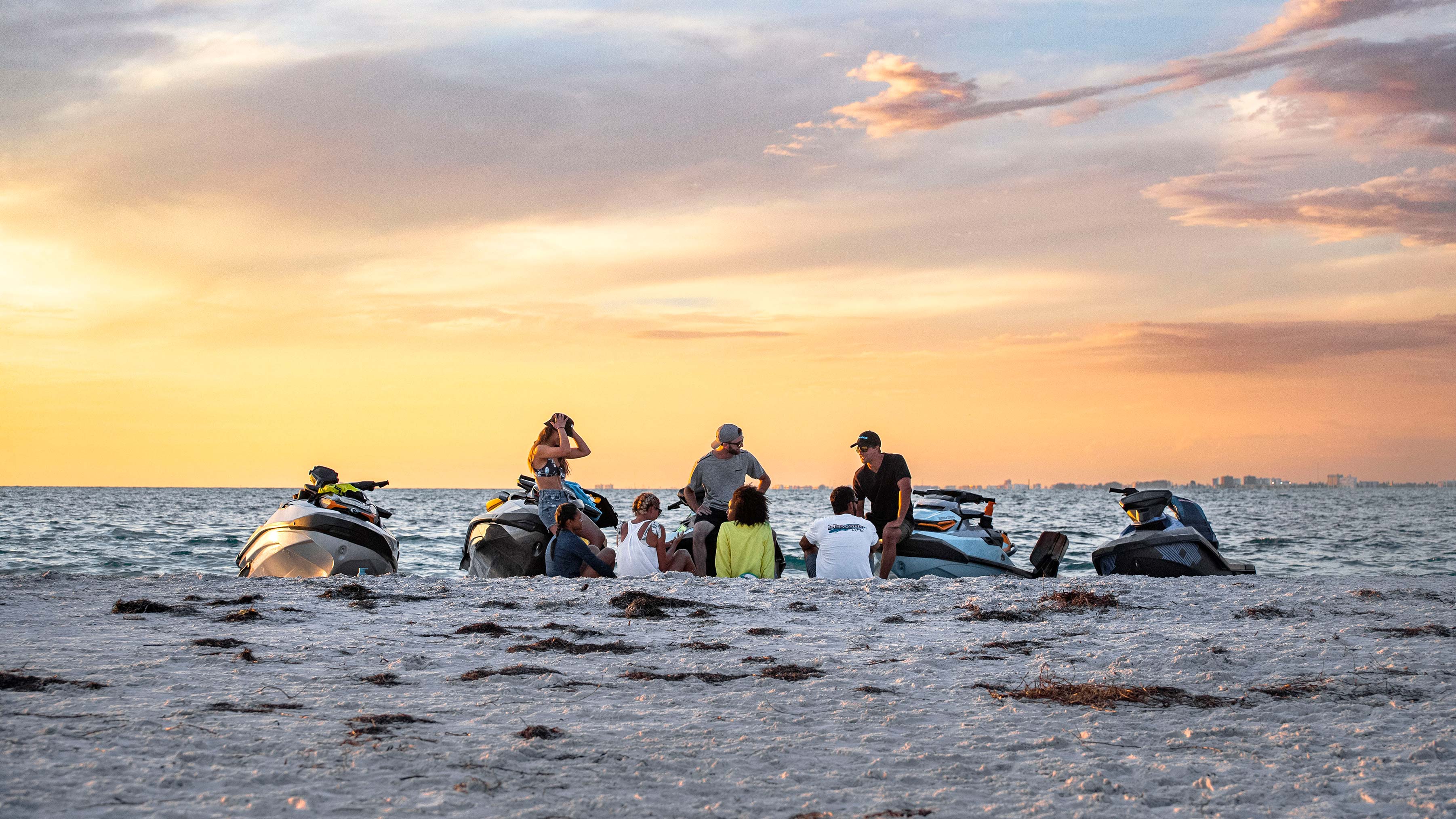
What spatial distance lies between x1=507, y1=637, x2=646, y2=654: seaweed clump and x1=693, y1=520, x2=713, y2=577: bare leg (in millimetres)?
4347

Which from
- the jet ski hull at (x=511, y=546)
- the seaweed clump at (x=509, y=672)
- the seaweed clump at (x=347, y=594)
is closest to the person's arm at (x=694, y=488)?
the jet ski hull at (x=511, y=546)

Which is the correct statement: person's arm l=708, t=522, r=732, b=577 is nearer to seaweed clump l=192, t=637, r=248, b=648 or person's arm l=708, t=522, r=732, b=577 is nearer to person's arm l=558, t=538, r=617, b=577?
person's arm l=558, t=538, r=617, b=577

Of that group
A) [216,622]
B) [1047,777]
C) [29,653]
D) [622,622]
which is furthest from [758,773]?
[216,622]

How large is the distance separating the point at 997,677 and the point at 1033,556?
26.7ft

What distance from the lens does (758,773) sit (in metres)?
4.15

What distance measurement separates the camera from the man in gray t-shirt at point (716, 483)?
1119 cm

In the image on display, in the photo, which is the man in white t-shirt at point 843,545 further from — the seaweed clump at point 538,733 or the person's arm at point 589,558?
the seaweed clump at point 538,733

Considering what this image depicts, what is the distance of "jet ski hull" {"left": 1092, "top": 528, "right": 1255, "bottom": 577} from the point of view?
38.9 feet

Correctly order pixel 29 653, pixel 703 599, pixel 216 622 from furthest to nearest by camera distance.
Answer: pixel 703 599
pixel 216 622
pixel 29 653

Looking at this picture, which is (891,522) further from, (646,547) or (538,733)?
(538,733)

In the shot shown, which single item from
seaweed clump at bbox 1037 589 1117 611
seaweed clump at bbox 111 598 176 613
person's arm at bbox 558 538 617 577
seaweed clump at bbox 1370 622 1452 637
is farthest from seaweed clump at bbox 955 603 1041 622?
seaweed clump at bbox 111 598 176 613

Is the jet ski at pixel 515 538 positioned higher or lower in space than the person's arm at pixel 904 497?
lower

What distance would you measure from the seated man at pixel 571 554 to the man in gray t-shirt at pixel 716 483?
1.03 metres

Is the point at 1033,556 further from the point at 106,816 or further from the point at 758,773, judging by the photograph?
the point at 106,816
